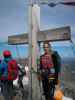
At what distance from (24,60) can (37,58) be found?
2120mm

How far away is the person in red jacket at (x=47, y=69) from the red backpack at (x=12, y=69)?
2.06 feet

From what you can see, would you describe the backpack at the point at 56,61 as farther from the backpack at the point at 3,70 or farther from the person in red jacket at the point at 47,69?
the backpack at the point at 3,70

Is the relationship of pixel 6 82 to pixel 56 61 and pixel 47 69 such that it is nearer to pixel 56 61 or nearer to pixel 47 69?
pixel 47 69

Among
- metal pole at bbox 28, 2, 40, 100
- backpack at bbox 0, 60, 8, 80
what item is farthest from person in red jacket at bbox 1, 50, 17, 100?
metal pole at bbox 28, 2, 40, 100

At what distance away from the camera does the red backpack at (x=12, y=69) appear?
1316 centimetres

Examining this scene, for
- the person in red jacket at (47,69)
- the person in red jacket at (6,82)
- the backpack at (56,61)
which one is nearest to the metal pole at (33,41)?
the person in red jacket at (47,69)

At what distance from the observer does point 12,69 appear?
13.2 metres

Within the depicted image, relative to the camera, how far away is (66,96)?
13898mm

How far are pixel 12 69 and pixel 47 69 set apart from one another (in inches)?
35.0

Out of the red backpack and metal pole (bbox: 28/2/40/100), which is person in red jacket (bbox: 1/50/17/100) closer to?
the red backpack

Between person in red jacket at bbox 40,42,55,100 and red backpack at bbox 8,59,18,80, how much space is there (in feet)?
2.06

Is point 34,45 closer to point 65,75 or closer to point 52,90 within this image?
point 52,90

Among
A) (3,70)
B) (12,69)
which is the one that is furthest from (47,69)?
(3,70)

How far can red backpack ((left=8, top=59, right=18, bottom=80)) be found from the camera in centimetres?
1316
